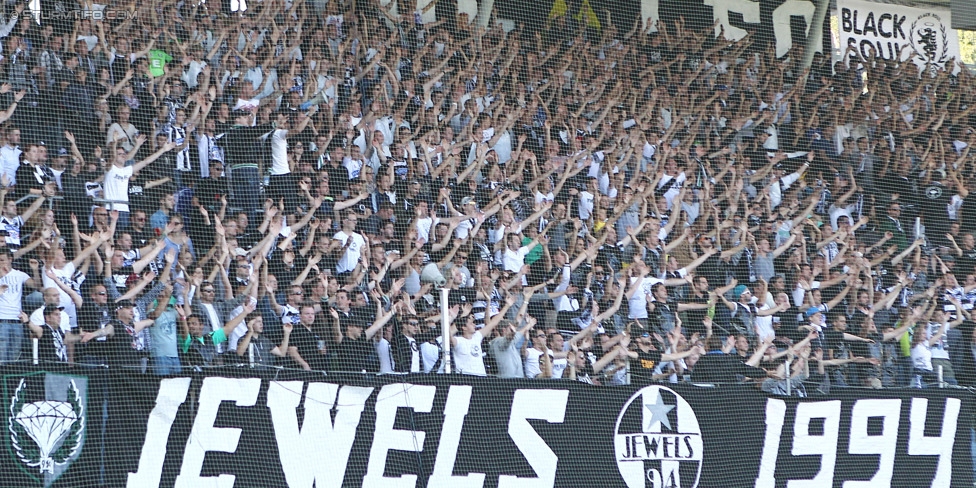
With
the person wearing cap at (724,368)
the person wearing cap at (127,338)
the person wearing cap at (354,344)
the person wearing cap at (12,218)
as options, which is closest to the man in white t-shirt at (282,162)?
the person wearing cap at (354,344)

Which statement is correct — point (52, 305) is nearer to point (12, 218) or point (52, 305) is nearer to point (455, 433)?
point (12, 218)

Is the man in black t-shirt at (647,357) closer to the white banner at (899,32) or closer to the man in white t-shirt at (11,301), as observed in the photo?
the man in white t-shirt at (11,301)

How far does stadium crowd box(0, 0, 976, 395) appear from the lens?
11445mm

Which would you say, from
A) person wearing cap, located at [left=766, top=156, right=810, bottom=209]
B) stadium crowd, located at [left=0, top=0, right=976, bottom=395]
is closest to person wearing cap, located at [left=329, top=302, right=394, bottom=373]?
stadium crowd, located at [left=0, top=0, right=976, bottom=395]

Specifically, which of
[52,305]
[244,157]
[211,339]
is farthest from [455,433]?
[244,157]

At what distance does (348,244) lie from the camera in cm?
1270

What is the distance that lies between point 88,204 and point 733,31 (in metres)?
11.2

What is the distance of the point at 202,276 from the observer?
38.1 ft

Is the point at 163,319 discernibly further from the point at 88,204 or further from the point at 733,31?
the point at 733,31

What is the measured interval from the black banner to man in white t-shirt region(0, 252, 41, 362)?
1517mm

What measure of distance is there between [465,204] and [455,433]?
439 centimetres

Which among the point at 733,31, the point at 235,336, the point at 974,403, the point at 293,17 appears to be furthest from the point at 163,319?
the point at 733,31

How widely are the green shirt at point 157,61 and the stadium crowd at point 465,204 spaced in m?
0.04

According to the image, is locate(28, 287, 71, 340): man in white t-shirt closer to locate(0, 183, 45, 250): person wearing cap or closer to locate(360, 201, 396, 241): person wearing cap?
locate(0, 183, 45, 250): person wearing cap
